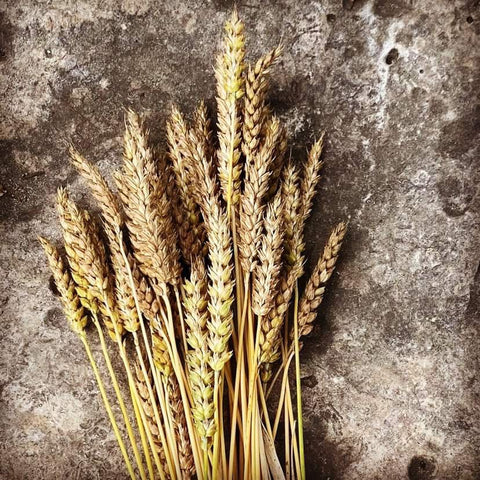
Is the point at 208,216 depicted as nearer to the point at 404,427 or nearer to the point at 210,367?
the point at 210,367

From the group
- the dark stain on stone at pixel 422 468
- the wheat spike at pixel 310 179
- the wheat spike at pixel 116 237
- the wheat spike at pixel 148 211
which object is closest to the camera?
the wheat spike at pixel 148 211

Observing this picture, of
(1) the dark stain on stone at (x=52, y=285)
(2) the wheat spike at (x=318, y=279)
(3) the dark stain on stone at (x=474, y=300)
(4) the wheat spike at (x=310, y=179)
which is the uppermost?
(4) the wheat spike at (x=310, y=179)

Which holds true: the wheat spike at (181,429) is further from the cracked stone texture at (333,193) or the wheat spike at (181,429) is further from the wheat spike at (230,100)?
the wheat spike at (230,100)

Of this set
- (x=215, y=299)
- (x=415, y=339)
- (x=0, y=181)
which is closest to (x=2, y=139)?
(x=0, y=181)

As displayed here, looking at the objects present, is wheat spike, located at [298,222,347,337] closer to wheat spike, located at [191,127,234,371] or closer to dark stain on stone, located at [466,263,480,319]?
wheat spike, located at [191,127,234,371]

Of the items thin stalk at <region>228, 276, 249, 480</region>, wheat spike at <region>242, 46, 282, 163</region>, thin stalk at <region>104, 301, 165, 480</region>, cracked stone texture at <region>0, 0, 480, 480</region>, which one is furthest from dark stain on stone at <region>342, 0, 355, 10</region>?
thin stalk at <region>104, 301, 165, 480</region>

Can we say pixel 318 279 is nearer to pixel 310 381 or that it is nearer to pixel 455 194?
pixel 310 381

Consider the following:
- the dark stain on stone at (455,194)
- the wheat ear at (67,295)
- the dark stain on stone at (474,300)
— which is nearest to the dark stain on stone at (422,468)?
the dark stain on stone at (474,300)

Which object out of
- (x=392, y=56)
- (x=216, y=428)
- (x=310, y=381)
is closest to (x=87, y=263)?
(x=216, y=428)
